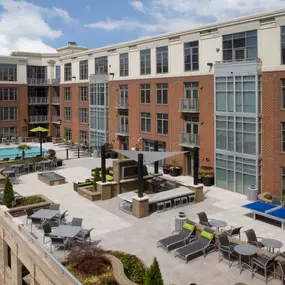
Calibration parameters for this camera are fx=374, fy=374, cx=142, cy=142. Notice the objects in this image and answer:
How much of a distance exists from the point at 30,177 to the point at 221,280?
1975 cm

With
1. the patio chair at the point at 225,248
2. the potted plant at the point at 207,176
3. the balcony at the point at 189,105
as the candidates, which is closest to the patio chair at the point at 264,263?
the patio chair at the point at 225,248

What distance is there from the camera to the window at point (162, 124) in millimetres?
31141

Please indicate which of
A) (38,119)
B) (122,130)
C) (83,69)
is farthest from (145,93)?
(38,119)

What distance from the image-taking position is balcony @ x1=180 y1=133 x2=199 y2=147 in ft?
91.4

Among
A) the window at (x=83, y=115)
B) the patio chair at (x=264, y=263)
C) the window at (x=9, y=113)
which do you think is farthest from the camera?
the window at (x=9, y=113)

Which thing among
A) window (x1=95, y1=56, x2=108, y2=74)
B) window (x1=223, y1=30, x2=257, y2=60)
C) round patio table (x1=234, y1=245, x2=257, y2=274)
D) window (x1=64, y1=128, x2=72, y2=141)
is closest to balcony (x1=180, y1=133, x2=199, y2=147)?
window (x1=223, y1=30, x2=257, y2=60)

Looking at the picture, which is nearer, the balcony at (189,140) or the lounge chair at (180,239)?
the lounge chair at (180,239)

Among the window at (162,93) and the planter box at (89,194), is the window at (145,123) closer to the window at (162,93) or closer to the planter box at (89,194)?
the window at (162,93)

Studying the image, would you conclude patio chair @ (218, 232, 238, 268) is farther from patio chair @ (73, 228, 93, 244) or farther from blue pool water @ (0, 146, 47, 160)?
blue pool water @ (0, 146, 47, 160)

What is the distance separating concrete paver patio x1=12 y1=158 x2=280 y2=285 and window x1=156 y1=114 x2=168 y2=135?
313 inches

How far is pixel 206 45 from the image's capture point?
26.6 metres

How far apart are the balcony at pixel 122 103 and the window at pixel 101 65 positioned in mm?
4145

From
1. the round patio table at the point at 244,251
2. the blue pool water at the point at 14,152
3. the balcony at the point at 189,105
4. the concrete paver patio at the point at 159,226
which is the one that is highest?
the balcony at the point at 189,105

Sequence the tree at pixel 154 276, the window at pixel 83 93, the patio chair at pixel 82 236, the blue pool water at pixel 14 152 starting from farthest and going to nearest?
the window at pixel 83 93 → the blue pool water at pixel 14 152 → the patio chair at pixel 82 236 → the tree at pixel 154 276
